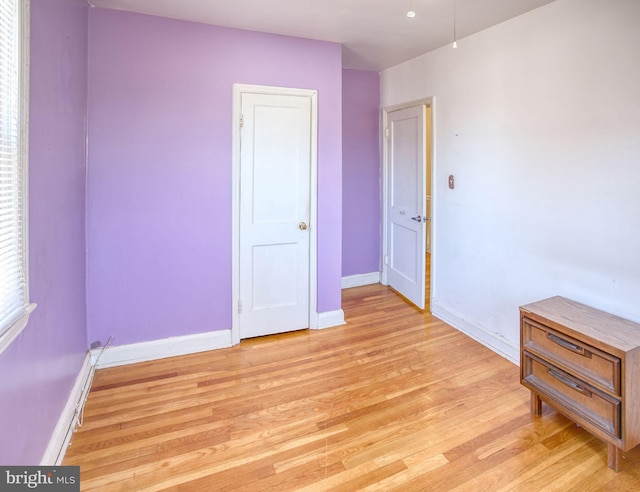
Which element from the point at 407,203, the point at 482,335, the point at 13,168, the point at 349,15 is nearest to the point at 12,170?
the point at 13,168

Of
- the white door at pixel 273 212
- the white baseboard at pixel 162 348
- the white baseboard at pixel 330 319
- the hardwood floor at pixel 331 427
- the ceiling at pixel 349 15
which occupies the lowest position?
the hardwood floor at pixel 331 427

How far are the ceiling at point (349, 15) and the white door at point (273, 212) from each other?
1.72 feet

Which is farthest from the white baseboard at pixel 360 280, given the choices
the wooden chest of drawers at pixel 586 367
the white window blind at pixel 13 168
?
the white window blind at pixel 13 168

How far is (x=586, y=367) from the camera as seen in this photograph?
182 centimetres

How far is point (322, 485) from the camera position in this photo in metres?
1.63

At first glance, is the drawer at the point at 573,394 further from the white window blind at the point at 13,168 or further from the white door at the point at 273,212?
the white window blind at the point at 13,168

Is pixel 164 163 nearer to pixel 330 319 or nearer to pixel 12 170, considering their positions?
pixel 12 170

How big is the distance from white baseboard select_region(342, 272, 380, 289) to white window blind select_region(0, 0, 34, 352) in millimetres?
3437

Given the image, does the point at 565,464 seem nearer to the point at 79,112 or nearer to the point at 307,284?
the point at 307,284

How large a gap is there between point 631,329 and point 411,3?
2344 millimetres

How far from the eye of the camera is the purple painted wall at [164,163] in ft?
8.41

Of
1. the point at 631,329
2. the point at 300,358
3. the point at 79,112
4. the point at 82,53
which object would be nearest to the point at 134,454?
the point at 300,358

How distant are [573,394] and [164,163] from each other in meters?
2.97

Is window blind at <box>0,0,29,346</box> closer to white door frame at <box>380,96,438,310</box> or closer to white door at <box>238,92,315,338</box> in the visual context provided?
white door at <box>238,92,315,338</box>
